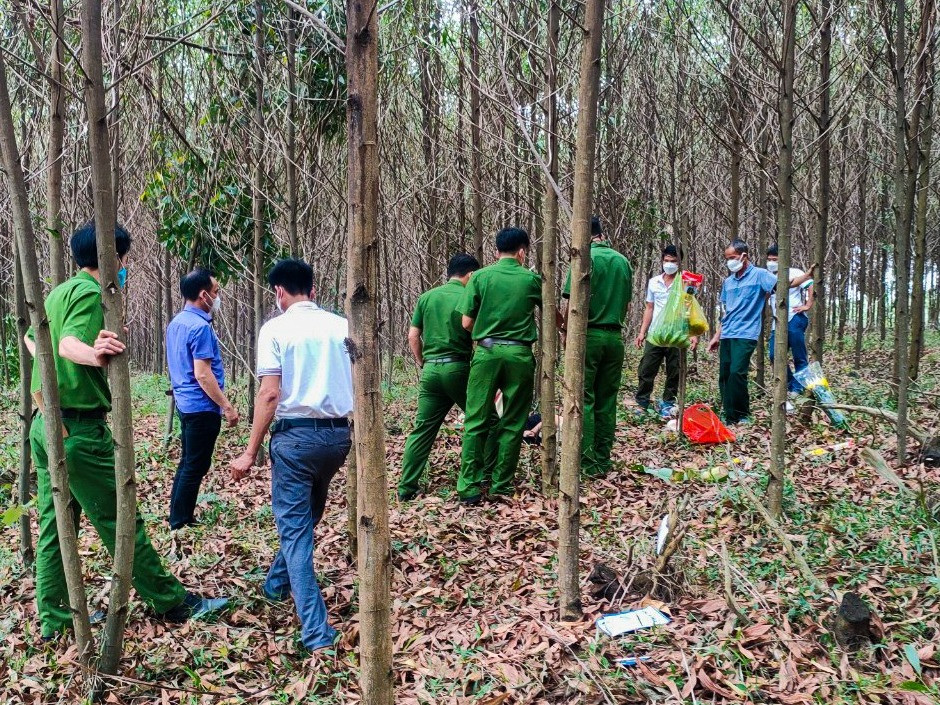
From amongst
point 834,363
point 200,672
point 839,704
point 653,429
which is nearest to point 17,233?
point 200,672

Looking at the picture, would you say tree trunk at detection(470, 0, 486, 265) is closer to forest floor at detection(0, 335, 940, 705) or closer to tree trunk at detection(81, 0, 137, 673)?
forest floor at detection(0, 335, 940, 705)

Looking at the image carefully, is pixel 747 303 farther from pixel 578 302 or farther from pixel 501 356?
pixel 578 302

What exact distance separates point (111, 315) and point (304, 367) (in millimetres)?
1029

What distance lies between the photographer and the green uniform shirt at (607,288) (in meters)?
5.81

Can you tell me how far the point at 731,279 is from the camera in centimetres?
742

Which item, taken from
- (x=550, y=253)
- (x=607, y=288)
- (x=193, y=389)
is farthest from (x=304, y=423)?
(x=607, y=288)

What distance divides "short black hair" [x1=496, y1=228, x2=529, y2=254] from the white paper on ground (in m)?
3.07

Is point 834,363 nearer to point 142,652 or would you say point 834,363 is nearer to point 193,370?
point 193,370

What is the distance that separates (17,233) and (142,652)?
1.97 m

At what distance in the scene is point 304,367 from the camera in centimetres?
352

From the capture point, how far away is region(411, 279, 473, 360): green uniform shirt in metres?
5.79

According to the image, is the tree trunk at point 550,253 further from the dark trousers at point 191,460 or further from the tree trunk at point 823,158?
the dark trousers at point 191,460

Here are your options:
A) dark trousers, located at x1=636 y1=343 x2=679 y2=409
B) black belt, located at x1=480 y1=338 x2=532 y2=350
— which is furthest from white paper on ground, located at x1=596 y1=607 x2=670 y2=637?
dark trousers, located at x1=636 y1=343 x2=679 y2=409

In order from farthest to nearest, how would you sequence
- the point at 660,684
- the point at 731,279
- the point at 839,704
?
the point at 731,279 → the point at 660,684 → the point at 839,704
